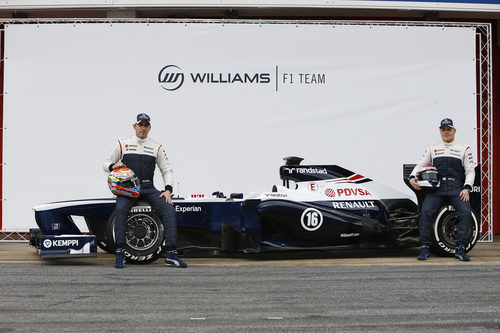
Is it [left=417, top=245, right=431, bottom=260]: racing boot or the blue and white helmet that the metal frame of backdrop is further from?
[left=417, top=245, right=431, bottom=260]: racing boot

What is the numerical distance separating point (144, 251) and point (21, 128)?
359 centimetres

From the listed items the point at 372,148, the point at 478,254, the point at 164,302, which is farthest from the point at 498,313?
the point at 372,148

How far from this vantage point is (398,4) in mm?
11250

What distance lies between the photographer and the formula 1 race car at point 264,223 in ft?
27.7

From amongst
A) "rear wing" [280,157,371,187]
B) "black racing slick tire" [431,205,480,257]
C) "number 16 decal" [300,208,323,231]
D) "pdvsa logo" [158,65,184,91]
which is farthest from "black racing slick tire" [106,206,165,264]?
"black racing slick tire" [431,205,480,257]

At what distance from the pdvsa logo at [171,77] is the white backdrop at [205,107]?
0.02m

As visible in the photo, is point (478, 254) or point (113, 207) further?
point (478, 254)

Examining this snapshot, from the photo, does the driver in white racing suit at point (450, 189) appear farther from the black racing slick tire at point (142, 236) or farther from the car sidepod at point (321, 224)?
the black racing slick tire at point (142, 236)

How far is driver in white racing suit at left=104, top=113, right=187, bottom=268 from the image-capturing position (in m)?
8.12

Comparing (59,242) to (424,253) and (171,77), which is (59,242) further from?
(424,253)

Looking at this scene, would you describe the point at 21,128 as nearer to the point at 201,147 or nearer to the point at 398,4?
the point at 201,147

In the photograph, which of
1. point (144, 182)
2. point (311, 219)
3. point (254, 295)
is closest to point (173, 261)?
point (144, 182)

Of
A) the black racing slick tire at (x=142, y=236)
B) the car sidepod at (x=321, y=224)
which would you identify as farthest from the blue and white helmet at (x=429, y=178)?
the black racing slick tire at (x=142, y=236)

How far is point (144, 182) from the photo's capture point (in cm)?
840
